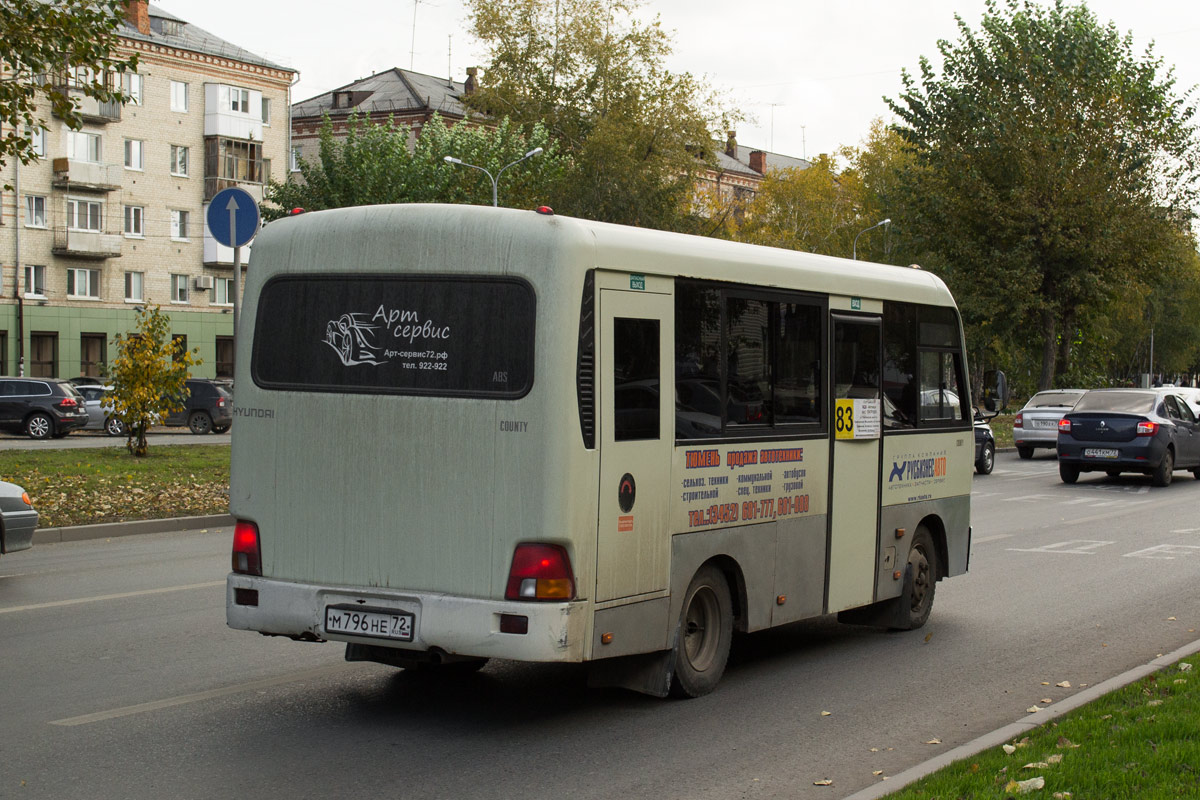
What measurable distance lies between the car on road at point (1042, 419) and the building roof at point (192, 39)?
45147mm

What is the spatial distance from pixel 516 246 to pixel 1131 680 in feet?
13.6

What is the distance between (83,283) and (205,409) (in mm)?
Result: 23101

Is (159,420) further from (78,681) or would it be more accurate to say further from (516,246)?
(516,246)

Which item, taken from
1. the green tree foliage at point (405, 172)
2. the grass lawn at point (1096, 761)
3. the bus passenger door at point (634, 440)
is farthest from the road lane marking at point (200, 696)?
the green tree foliage at point (405, 172)

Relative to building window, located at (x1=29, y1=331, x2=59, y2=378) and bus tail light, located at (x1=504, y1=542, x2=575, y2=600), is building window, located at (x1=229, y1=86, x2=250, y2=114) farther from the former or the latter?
bus tail light, located at (x1=504, y1=542, x2=575, y2=600)

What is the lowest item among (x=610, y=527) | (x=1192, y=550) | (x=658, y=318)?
(x=1192, y=550)

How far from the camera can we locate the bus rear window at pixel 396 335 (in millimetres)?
6598

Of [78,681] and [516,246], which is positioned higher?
[516,246]

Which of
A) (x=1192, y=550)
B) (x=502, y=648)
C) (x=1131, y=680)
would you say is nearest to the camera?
(x=502, y=648)

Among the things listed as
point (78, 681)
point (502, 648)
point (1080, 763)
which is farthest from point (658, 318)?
point (78, 681)

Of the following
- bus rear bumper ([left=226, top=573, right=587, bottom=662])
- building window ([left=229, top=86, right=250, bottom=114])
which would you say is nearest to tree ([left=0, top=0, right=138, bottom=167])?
bus rear bumper ([left=226, top=573, right=587, bottom=662])

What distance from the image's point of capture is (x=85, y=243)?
2343 inches

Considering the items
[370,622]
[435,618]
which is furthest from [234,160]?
[435,618]

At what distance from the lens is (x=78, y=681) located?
302 inches
